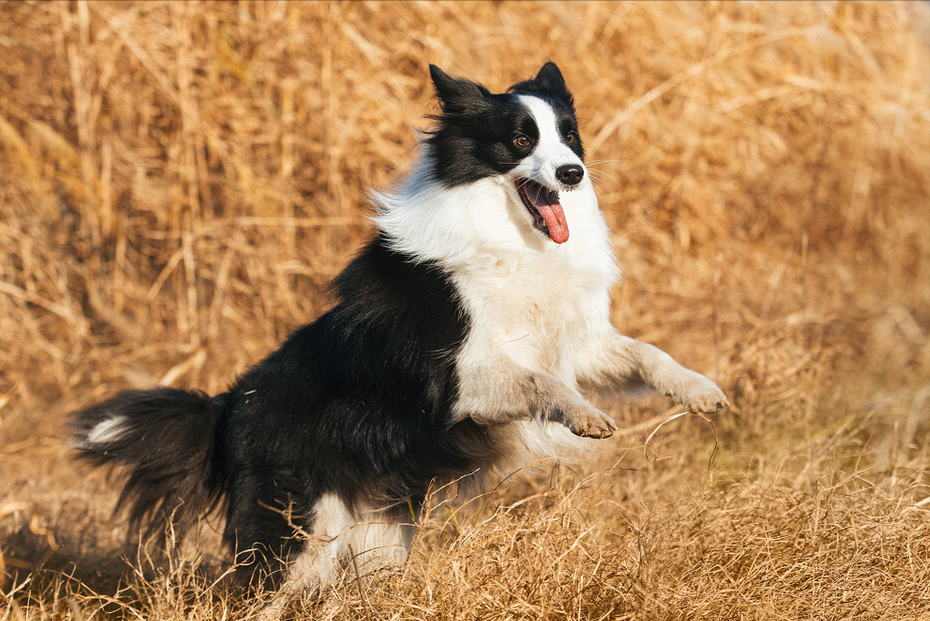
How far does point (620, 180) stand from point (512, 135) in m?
3.83

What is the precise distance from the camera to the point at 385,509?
10.4 feet

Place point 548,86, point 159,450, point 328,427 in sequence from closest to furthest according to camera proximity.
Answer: point 328,427
point 159,450
point 548,86

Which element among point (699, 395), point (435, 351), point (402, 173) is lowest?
point (699, 395)

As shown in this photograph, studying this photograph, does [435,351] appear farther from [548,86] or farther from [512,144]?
[548,86]

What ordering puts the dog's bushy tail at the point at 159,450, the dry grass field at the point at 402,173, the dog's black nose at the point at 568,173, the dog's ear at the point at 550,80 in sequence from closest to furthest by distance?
1. the dog's black nose at the point at 568,173
2. the dog's bushy tail at the point at 159,450
3. the dog's ear at the point at 550,80
4. the dry grass field at the point at 402,173

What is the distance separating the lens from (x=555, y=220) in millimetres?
3062

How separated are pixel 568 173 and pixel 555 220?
0.67 ft

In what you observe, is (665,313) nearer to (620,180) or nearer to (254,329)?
(620,180)

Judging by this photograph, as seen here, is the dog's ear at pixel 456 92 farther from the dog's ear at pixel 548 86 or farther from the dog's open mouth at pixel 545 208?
the dog's open mouth at pixel 545 208

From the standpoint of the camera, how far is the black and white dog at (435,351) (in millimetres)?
3008

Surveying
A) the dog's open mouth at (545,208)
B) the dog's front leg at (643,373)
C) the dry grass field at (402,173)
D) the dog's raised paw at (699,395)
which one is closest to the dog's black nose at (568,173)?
the dog's open mouth at (545,208)

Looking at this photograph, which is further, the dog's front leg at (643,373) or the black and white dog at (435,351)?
the black and white dog at (435,351)

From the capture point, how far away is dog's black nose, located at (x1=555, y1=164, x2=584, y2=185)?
9.57ft

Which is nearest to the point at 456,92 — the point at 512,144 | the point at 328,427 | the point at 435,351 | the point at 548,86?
the point at 512,144
